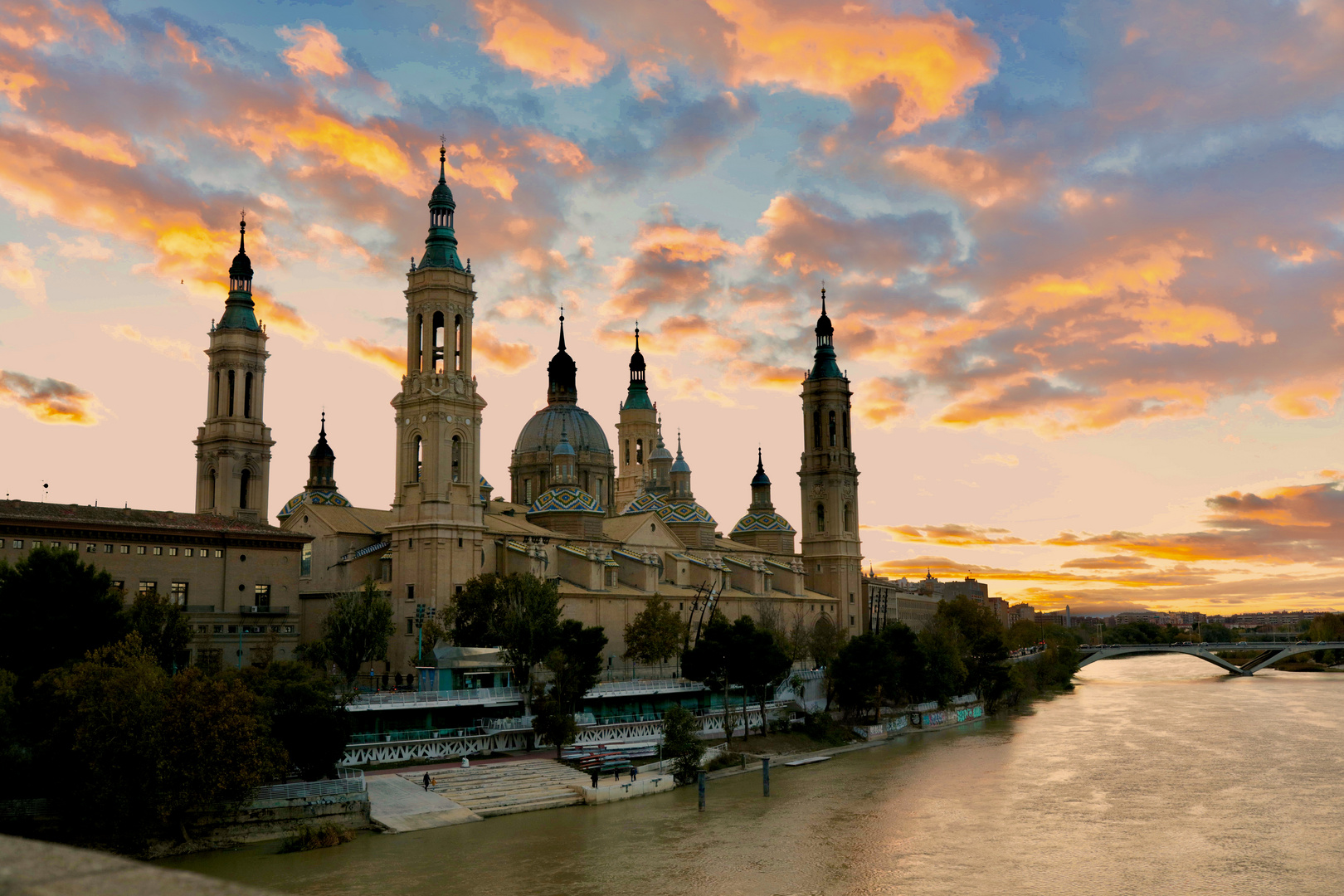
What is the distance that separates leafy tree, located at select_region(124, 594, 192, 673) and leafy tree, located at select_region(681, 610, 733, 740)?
30000mm

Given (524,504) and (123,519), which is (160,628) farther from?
(524,504)

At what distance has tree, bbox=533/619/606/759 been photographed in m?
59.7

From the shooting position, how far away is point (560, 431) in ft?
391

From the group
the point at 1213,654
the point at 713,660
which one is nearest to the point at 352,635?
the point at 713,660

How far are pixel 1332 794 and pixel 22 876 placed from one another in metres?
61.7

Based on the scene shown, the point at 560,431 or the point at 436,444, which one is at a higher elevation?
the point at 560,431

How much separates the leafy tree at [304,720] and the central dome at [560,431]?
229ft

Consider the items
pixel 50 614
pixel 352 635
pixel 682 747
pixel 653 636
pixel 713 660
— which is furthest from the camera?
pixel 653 636

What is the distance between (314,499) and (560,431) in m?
28.3

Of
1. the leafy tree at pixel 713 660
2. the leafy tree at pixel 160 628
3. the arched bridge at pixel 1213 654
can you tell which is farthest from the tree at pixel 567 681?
the arched bridge at pixel 1213 654

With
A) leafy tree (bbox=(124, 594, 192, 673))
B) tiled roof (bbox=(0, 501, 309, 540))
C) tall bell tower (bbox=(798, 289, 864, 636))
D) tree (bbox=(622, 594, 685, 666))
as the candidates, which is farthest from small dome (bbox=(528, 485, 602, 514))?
leafy tree (bbox=(124, 594, 192, 673))

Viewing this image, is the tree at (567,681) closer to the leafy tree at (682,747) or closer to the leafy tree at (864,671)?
the leafy tree at (682,747)

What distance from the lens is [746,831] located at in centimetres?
4666

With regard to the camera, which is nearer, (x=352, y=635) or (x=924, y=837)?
(x=924, y=837)
